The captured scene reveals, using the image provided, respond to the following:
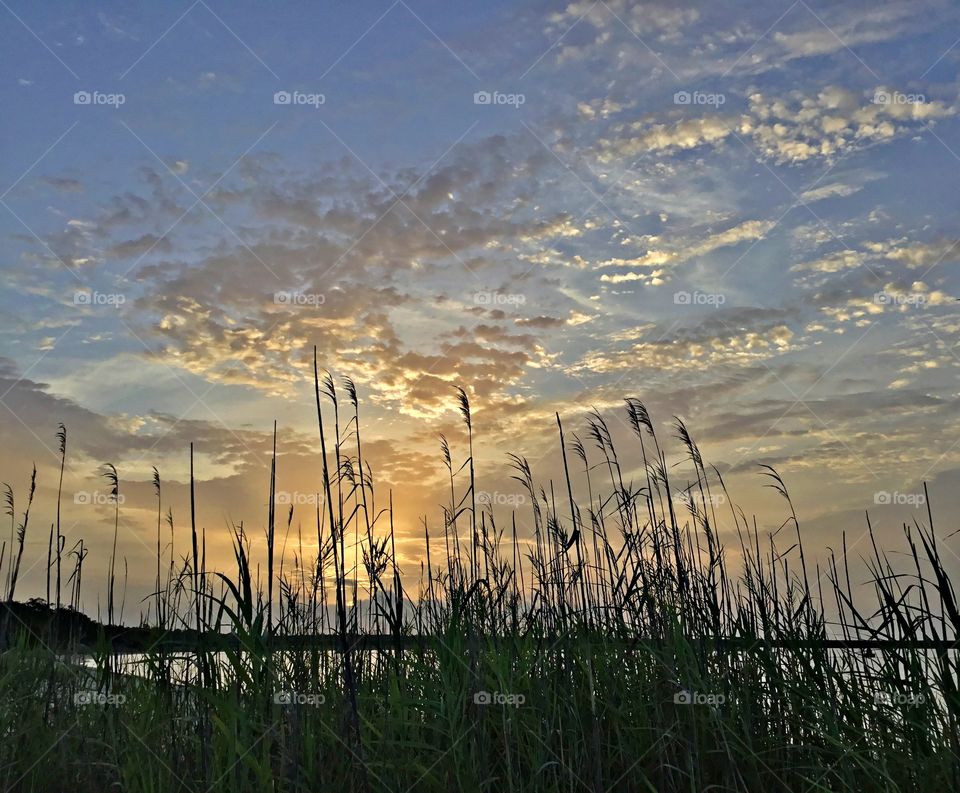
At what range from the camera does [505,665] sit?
4.39m

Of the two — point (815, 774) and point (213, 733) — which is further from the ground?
point (213, 733)

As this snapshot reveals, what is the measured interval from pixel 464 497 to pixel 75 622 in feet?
12.5

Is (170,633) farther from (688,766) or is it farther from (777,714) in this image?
(777,714)

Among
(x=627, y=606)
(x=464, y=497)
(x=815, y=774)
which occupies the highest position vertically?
(x=464, y=497)

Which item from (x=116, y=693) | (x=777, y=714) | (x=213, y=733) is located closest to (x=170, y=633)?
(x=213, y=733)

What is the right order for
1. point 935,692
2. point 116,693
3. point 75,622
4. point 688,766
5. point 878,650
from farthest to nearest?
point 75,622
point 116,693
point 878,650
point 935,692
point 688,766

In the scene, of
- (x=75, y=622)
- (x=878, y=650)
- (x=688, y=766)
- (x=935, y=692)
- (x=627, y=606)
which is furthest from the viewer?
(x=75, y=622)

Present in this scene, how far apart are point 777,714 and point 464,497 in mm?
2581

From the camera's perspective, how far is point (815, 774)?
3949 mm

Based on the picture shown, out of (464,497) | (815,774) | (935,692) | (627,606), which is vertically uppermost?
(464,497)

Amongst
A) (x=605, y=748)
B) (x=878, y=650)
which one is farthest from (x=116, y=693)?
(x=878, y=650)

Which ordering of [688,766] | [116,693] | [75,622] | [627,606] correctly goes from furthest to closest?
[75,622], [116,693], [627,606], [688,766]

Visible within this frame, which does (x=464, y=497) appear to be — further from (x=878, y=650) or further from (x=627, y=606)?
(x=878, y=650)

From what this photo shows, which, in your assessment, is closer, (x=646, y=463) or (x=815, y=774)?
(x=815, y=774)
